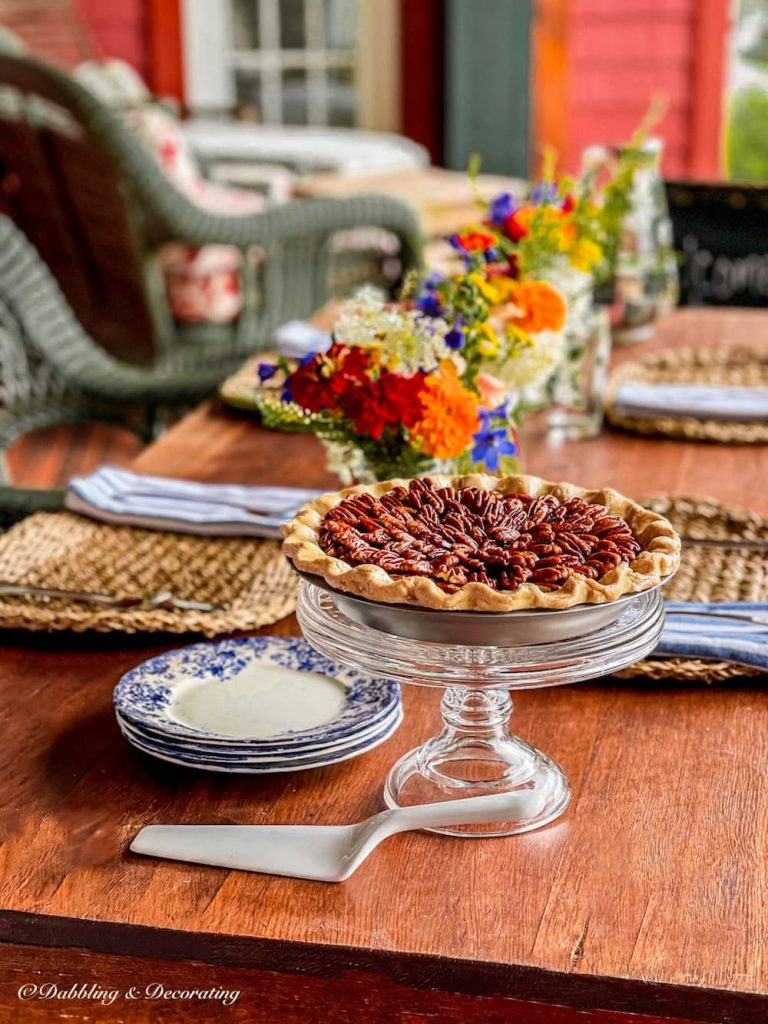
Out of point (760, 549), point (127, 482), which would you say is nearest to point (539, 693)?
point (760, 549)

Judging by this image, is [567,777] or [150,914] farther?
[567,777]

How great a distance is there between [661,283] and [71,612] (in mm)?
1479

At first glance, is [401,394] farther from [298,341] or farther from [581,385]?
[298,341]

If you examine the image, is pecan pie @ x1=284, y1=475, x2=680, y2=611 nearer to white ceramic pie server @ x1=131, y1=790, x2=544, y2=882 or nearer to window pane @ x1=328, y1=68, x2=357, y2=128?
white ceramic pie server @ x1=131, y1=790, x2=544, y2=882

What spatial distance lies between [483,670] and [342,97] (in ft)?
20.1

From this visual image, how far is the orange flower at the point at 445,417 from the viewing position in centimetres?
128

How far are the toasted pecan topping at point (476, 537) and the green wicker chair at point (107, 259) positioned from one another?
1344mm

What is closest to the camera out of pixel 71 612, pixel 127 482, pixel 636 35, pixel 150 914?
pixel 150 914

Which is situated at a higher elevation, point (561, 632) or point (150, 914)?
point (561, 632)

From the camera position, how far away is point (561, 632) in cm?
90

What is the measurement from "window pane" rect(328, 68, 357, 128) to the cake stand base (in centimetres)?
598

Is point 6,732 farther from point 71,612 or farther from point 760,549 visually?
point 760,549

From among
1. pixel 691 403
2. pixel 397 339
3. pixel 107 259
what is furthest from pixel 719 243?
pixel 397 339

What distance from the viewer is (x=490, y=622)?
0.89m
